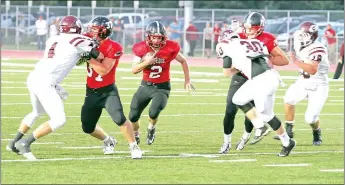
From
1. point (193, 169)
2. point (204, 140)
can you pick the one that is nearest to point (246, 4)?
point (204, 140)

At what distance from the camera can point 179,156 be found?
10.9m

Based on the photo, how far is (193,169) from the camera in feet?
32.0

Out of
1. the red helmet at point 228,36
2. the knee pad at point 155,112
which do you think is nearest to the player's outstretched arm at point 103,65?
the red helmet at point 228,36

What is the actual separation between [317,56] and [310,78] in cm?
87

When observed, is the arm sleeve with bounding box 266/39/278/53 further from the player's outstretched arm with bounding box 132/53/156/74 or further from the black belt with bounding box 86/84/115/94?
the black belt with bounding box 86/84/115/94

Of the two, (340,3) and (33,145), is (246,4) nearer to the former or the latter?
(340,3)

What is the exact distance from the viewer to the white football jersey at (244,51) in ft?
35.4

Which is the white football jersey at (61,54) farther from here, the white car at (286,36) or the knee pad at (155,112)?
the white car at (286,36)

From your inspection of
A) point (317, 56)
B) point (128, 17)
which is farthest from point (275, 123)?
point (128, 17)

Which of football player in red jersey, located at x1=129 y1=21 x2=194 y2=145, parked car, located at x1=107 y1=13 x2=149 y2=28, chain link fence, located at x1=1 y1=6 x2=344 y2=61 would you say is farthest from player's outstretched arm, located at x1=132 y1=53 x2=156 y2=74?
parked car, located at x1=107 y1=13 x2=149 y2=28

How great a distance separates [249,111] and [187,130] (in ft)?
10.2

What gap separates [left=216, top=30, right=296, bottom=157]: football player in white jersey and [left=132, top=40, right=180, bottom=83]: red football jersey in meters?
0.93

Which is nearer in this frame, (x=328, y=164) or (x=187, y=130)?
(x=328, y=164)

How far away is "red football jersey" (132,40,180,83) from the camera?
11.6m
